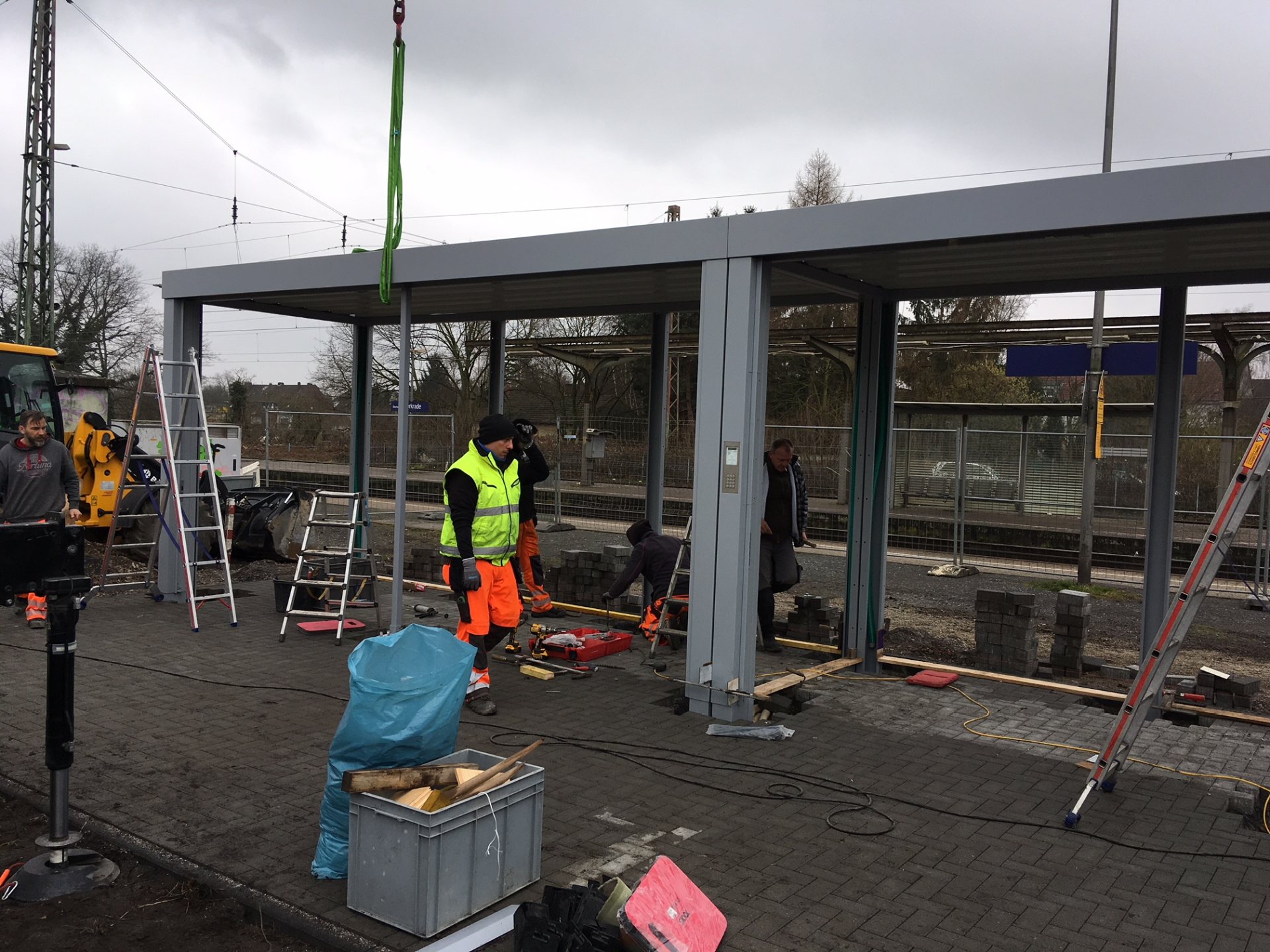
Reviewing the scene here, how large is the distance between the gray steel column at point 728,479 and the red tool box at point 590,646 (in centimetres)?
180

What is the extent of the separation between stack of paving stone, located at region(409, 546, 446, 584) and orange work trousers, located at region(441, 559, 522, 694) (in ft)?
17.9

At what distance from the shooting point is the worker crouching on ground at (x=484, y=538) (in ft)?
20.9

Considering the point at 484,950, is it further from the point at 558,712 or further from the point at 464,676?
the point at 558,712

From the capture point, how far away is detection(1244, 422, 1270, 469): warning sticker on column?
438cm

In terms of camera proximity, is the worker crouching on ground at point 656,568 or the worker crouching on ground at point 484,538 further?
the worker crouching on ground at point 656,568

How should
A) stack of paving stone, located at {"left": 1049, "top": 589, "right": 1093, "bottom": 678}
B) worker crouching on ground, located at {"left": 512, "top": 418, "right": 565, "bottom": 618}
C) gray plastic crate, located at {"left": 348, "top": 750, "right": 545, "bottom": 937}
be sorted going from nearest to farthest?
gray plastic crate, located at {"left": 348, "top": 750, "right": 545, "bottom": 937} → stack of paving stone, located at {"left": 1049, "top": 589, "right": 1093, "bottom": 678} → worker crouching on ground, located at {"left": 512, "top": 418, "right": 565, "bottom": 618}

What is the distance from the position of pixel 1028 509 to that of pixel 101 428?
14.0 metres

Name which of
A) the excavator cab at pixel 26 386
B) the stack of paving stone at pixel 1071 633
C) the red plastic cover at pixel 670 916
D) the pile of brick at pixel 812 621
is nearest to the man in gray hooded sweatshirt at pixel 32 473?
the excavator cab at pixel 26 386

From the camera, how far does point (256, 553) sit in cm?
1273

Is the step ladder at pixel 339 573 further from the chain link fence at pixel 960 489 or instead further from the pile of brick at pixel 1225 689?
the pile of brick at pixel 1225 689

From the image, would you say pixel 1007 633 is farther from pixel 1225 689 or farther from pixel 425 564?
pixel 425 564

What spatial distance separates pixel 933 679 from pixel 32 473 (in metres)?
7.58

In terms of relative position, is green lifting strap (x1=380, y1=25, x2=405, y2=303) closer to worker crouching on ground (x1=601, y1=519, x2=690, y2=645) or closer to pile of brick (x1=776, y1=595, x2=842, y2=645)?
worker crouching on ground (x1=601, y1=519, x2=690, y2=645)

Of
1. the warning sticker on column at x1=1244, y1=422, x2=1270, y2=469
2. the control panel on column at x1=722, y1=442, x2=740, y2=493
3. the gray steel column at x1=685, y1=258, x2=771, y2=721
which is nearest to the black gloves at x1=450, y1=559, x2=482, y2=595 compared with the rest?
the gray steel column at x1=685, y1=258, x2=771, y2=721
